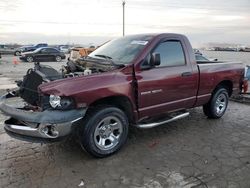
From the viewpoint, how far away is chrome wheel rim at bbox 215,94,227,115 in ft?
21.7

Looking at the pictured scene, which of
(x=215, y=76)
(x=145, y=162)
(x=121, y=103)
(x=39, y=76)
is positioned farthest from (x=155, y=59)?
(x=215, y=76)

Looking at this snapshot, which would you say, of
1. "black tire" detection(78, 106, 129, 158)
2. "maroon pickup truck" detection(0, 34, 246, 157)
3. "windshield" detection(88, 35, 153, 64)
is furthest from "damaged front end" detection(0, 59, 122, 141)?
"windshield" detection(88, 35, 153, 64)

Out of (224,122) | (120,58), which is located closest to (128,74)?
(120,58)

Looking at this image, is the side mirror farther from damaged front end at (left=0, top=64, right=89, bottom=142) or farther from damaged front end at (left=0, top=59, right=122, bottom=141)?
damaged front end at (left=0, top=64, right=89, bottom=142)

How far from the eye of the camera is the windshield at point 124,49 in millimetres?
4902

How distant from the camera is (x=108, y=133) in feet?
14.8

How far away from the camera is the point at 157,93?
4941mm

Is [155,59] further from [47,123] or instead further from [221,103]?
[221,103]

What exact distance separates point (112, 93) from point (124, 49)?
119 cm

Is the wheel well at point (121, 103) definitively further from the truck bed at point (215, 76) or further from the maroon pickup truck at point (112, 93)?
the truck bed at point (215, 76)

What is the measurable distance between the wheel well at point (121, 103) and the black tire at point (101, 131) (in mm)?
131

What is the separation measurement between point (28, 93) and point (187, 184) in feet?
9.04

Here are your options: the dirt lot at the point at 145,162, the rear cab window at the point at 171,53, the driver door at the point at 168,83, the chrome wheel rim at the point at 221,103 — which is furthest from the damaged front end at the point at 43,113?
the chrome wheel rim at the point at 221,103

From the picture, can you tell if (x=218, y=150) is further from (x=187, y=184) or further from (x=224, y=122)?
(x=224, y=122)
